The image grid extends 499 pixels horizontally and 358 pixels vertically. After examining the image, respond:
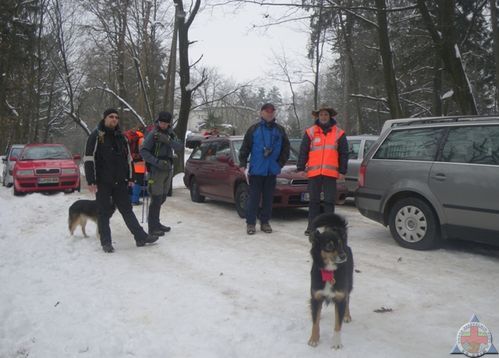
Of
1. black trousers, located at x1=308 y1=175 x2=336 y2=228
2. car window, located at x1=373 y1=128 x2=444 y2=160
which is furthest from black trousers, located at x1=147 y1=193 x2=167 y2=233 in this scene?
car window, located at x1=373 y1=128 x2=444 y2=160

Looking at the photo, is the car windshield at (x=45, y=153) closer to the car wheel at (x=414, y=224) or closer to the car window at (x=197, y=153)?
the car window at (x=197, y=153)

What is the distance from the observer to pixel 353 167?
425 inches

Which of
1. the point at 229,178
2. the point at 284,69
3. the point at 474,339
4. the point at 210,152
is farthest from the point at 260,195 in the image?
the point at 284,69

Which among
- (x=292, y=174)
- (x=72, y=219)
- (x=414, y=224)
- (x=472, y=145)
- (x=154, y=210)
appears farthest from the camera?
(x=292, y=174)

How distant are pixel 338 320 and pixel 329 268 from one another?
0.45m

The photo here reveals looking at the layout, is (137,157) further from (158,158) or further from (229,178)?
(158,158)

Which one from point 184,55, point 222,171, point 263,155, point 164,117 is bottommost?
point 222,171

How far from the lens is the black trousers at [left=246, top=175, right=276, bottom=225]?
24.7ft

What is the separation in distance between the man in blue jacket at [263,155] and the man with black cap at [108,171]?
6.26 ft

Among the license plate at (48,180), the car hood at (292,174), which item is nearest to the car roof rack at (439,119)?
the car hood at (292,174)

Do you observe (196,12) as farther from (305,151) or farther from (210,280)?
(210,280)

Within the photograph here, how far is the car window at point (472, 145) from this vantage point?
5633mm

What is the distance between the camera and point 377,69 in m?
20.7

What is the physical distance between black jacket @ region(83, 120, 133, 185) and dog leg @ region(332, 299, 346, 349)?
4064 millimetres
